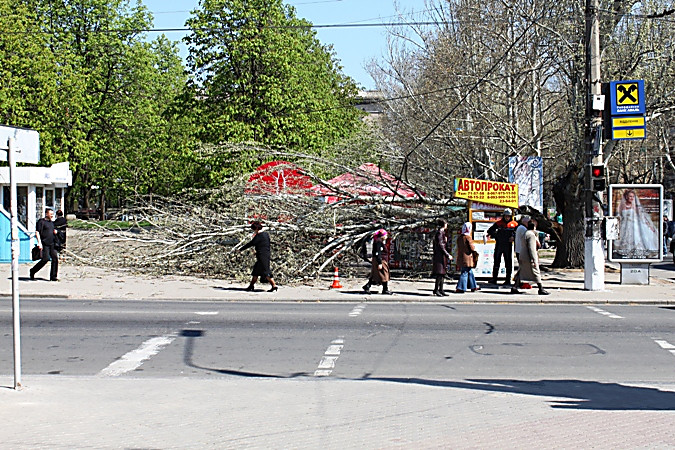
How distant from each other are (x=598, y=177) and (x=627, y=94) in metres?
2.01

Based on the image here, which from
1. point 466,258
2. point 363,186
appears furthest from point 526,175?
point 363,186

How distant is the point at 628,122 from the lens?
18375 millimetres

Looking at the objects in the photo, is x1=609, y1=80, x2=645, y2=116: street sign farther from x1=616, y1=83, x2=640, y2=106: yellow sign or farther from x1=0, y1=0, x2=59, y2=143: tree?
x1=0, y1=0, x2=59, y2=143: tree

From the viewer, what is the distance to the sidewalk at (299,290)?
18078 millimetres

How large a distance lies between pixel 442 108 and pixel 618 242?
9815 mm

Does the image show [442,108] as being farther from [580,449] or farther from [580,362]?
[580,449]

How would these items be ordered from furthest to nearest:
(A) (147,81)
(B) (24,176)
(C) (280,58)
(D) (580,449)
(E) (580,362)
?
(A) (147,81)
(C) (280,58)
(B) (24,176)
(E) (580,362)
(D) (580,449)

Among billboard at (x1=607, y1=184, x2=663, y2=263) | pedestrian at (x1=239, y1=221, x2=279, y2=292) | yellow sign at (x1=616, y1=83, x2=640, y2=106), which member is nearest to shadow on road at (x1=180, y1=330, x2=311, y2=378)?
pedestrian at (x1=239, y1=221, x2=279, y2=292)

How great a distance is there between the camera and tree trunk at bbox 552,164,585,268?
927 inches

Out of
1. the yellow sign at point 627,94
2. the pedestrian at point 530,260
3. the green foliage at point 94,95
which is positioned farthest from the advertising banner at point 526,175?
the green foliage at point 94,95

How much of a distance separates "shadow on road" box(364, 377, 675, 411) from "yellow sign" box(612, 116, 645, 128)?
10707 mm

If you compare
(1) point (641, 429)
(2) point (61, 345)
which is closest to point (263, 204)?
(2) point (61, 345)

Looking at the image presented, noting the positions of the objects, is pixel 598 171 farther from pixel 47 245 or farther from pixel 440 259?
pixel 47 245

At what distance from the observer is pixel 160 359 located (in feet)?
34.8
